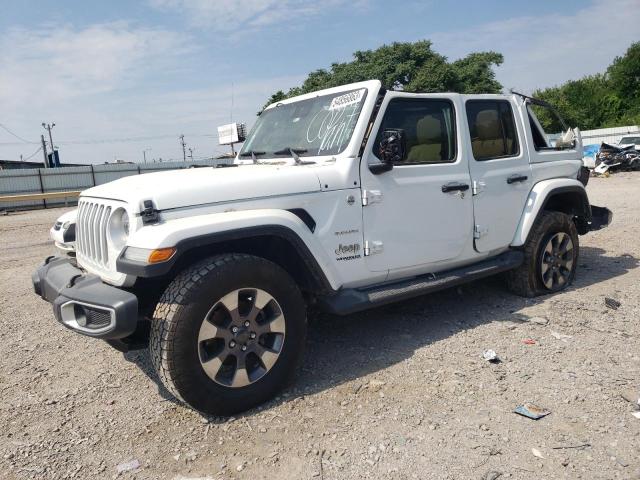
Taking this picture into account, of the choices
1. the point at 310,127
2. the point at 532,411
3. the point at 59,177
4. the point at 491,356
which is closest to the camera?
the point at 532,411

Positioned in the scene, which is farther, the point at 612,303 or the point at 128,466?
the point at 612,303

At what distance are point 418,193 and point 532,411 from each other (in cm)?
171

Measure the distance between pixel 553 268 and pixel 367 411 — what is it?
9.79 ft

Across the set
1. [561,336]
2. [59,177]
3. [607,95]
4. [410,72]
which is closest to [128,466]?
[561,336]

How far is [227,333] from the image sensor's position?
2977 mm

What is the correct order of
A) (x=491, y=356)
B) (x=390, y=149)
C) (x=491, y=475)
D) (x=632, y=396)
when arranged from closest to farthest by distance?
1. (x=491, y=475)
2. (x=632, y=396)
3. (x=390, y=149)
4. (x=491, y=356)

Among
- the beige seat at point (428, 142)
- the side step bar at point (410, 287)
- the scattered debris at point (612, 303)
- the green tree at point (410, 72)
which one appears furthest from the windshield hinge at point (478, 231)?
the green tree at point (410, 72)

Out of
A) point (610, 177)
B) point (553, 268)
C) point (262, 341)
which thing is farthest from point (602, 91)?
point (262, 341)

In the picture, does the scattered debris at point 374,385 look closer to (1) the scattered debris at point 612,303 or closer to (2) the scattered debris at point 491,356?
(2) the scattered debris at point 491,356

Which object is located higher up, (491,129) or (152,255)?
(491,129)

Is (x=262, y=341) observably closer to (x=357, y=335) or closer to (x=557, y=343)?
(x=357, y=335)

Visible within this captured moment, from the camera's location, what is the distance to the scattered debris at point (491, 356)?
145 inches

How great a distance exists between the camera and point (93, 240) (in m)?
3.30

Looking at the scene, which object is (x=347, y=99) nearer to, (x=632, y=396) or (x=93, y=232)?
(x=93, y=232)
